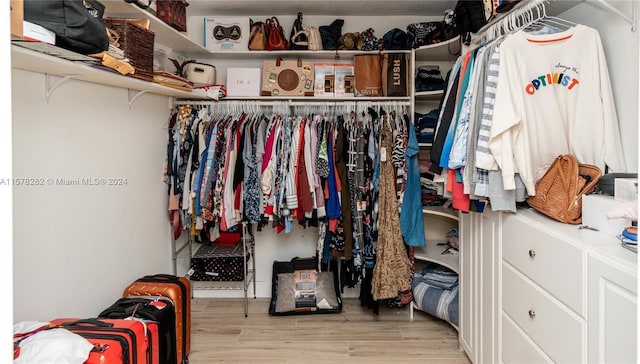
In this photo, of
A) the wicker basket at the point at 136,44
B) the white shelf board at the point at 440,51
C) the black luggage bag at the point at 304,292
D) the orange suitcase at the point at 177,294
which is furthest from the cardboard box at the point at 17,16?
the black luggage bag at the point at 304,292

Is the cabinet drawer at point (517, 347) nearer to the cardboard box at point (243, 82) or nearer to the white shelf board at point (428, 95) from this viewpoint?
the white shelf board at point (428, 95)

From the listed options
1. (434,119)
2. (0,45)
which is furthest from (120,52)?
(434,119)

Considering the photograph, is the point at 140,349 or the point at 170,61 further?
the point at 170,61

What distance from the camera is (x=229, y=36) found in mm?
3041

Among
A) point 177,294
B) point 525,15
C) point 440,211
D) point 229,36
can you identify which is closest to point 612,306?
point 525,15

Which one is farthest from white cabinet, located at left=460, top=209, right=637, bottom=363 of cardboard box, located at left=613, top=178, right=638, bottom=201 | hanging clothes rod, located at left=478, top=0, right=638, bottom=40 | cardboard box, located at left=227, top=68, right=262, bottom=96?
cardboard box, located at left=227, top=68, right=262, bottom=96

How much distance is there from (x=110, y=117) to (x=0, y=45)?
151 centimetres

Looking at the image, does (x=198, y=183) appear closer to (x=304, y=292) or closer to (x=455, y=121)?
(x=304, y=292)

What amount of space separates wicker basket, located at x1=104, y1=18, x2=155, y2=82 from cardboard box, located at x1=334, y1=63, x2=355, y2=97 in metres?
1.39

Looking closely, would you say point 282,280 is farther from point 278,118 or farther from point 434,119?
point 434,119

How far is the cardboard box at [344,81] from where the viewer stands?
3.02 m

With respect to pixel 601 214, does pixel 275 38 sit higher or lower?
higher

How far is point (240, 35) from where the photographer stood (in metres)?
3.04

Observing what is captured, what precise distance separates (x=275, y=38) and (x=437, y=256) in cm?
203
